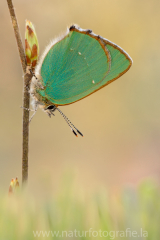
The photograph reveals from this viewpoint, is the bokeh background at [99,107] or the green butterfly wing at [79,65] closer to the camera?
the green butterfly wing at [79,65]

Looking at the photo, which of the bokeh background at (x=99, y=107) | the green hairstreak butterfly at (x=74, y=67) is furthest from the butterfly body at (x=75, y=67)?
the bokeh background at (x=99, y=107)

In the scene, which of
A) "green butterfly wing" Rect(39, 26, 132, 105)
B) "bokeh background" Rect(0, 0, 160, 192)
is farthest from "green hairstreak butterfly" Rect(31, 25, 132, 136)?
"bokeh background" Rect(0, 0, 160, 192)

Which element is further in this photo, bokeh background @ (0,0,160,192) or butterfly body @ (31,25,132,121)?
bokeh background @ (0,0,160,192)

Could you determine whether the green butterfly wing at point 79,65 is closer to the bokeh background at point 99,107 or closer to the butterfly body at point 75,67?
the butterfly body at point 75,67

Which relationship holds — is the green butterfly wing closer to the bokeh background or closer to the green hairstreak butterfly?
the green hairstreak butterfly

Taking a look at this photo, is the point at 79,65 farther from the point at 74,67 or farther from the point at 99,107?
the point at 99,107

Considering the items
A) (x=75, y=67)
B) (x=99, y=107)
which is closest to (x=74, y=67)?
(x=75, y=67)

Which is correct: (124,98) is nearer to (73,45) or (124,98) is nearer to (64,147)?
(64,147)
